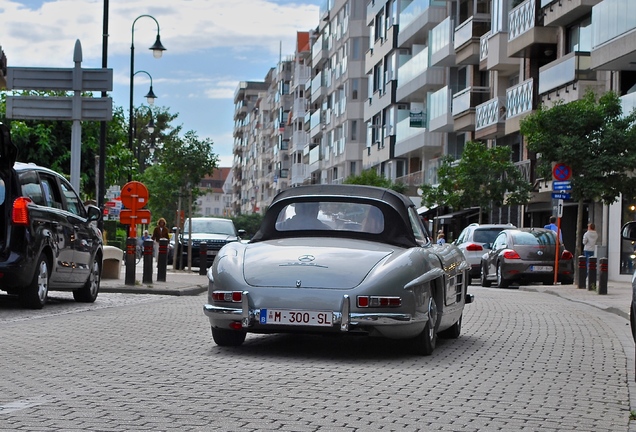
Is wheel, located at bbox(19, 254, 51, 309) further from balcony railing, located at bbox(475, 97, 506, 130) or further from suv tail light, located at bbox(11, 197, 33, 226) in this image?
balcony railing, located at bbox(475, 97, 506, 130)

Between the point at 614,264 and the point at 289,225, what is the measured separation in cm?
3178

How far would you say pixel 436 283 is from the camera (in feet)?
39.0

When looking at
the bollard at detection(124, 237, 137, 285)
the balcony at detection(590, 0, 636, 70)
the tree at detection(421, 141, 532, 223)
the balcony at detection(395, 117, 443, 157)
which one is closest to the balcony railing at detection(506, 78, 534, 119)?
the tree at detection(421, 141, 532, 223)

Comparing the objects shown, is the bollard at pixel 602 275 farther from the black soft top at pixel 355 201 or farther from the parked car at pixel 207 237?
the black soft top at pixel 355 201

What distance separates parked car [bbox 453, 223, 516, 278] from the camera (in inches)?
1423

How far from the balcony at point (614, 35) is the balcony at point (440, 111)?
875 inches

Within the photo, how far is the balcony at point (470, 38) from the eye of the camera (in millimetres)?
58750

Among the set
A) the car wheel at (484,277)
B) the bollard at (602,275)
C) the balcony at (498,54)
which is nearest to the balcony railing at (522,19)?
the balcony at (498,54)

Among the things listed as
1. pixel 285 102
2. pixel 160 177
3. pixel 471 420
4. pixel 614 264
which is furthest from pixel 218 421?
pixel 285 102

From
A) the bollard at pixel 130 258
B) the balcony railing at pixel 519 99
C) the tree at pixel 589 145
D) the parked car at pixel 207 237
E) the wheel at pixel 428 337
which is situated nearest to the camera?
the wheel at pixel 428 337

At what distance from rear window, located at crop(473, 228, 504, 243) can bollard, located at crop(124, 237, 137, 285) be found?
14.0m

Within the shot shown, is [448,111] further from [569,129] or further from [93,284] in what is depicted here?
[93,284]

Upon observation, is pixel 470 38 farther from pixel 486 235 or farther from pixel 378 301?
pixel 378 301

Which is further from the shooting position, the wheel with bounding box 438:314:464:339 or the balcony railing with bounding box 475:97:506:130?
the balcony railing with bounding box 475:97:506:130
